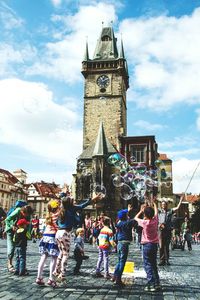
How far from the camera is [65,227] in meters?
7.38

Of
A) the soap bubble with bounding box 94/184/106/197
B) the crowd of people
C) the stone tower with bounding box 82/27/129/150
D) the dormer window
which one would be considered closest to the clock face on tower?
the stone tower with bounding box 82/27/129/150

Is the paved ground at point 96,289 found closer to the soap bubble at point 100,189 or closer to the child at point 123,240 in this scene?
the child at point 123,240

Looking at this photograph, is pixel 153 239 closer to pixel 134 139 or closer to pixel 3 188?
pixel 134 139

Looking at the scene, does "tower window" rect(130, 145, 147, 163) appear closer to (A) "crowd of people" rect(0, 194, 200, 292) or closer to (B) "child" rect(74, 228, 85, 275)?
(B) "child" rect(74, 228, 85, 275)

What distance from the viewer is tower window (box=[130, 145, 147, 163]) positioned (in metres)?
51.1

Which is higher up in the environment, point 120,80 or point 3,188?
point 120,80

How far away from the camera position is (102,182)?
44.0m

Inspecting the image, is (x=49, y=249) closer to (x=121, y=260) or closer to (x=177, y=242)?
(x=121, y=260)

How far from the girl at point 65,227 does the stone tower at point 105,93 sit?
4363 centimetres

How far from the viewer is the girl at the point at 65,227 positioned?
7.29 m

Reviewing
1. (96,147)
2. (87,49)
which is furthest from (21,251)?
(87,49)

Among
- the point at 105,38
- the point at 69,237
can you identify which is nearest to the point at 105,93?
the point at 105,38

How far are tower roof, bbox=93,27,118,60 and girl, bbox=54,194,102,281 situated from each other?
2016 inches

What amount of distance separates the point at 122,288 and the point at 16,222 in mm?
3573
